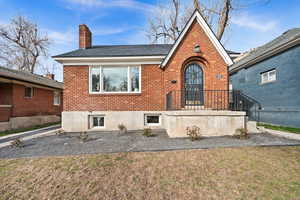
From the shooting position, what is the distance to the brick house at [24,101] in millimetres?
9576

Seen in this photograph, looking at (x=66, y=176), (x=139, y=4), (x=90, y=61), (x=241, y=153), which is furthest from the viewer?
(x=139, y=4)

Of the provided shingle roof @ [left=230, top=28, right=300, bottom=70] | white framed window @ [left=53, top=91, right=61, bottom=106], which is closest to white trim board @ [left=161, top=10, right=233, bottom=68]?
shingle roof @ [left=230, top=28, right=300, bottom=70]

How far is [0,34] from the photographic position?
2064 cm

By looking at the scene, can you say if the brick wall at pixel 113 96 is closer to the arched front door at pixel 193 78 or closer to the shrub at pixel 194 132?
the arched front door at pixel 193 78

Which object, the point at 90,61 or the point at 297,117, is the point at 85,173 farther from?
the point at 297,117

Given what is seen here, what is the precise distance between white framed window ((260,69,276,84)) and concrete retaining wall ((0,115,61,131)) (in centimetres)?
1788

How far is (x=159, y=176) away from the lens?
11.2ft

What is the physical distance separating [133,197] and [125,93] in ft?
20.4

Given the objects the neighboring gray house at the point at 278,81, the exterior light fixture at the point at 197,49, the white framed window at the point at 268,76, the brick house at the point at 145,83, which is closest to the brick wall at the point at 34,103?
the brick house at the point at 145,83

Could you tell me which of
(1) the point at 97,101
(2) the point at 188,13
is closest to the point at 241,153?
(1) the point at 97,101

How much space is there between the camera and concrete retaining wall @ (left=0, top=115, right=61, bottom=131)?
9548mm

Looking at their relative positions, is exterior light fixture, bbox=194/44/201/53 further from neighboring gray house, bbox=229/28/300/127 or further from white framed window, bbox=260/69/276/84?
white framed window, bbox=260/69/276/84

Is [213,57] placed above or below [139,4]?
below

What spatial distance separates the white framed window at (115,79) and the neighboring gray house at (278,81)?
8.55 metres
